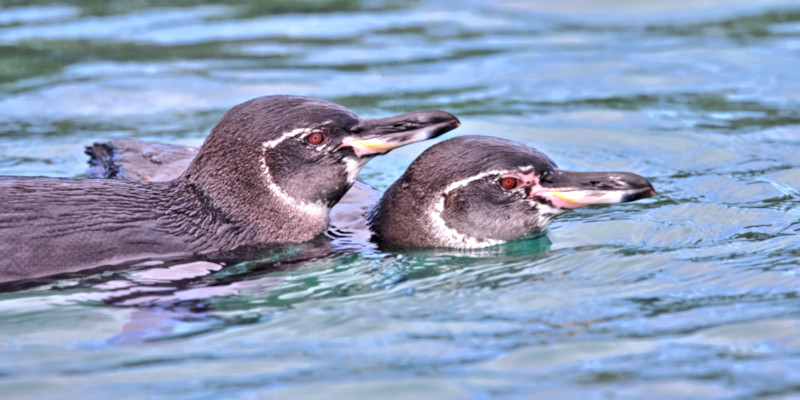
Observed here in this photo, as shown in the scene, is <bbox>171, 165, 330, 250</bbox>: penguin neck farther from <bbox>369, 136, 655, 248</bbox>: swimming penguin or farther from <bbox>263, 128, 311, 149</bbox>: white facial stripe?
<bbox>369, 136, 655, 248</bbox>: swimming penguin

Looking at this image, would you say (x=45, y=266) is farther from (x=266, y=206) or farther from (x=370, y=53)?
(x=370, y=53)

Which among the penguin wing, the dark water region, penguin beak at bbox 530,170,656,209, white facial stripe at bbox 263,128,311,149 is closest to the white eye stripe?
penguin beak at bbox 530,170,656,209

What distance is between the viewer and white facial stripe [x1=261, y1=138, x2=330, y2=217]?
24.2 feet

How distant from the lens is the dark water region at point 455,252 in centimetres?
547

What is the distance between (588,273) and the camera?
6.91m

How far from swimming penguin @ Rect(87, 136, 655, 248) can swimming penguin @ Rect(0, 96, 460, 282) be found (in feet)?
1.08

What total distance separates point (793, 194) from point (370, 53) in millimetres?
6584

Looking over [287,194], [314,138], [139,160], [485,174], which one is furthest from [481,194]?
[139,160]

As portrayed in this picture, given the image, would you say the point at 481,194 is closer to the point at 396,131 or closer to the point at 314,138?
the point at 396,131

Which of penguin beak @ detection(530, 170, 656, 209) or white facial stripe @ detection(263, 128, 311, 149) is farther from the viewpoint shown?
white facial stripe @ detection(263, 128, 311, 149)

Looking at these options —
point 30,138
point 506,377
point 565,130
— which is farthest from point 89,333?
point 565,130

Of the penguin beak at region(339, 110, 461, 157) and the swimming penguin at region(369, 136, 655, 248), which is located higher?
the penguin beak at region(339, 110, 461, 157)

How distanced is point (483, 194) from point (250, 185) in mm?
1619

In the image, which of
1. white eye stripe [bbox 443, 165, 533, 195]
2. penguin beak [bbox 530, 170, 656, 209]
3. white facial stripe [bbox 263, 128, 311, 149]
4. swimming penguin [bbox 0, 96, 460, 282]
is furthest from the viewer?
white eye stripe [bbox 443, 165, 533, 195]
